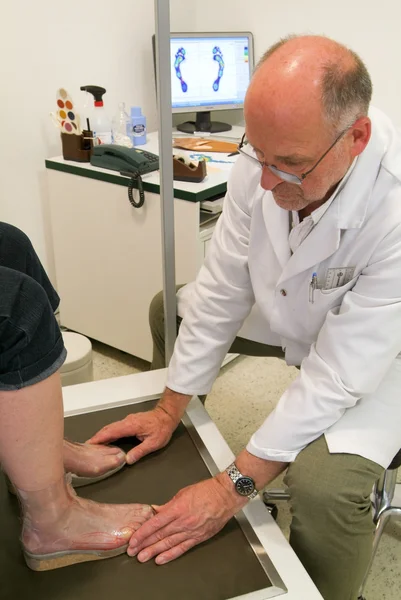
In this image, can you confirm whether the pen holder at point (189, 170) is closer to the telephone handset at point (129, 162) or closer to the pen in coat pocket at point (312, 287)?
the telephone handset at point (129, 162)

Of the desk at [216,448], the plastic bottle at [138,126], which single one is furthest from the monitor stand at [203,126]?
the desk at [216,448]

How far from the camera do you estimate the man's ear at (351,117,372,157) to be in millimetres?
943

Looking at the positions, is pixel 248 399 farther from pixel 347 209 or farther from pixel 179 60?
A: pixel 179 60

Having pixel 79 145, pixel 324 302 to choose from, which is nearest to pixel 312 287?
pixel 324 302

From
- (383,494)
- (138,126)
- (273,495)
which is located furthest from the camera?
(138,126)

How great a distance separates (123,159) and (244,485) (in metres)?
1.20

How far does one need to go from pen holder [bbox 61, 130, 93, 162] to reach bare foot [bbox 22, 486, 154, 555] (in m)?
1.33

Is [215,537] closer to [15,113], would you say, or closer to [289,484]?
[289,484]

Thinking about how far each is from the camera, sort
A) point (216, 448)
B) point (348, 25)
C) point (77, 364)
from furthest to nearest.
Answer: point (348, 25)
point (77, 364)
point (216, 448)

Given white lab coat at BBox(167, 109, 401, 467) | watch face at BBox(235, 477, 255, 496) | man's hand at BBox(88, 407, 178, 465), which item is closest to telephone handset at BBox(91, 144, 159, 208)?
white lab coat at BBox(167, 109, 401, 467)

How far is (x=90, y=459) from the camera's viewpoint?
112 centimetres

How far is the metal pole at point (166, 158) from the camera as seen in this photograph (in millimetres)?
1132

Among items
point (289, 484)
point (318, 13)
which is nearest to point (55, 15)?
point (318, 13)

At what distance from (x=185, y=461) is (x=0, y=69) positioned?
147 centimetres
